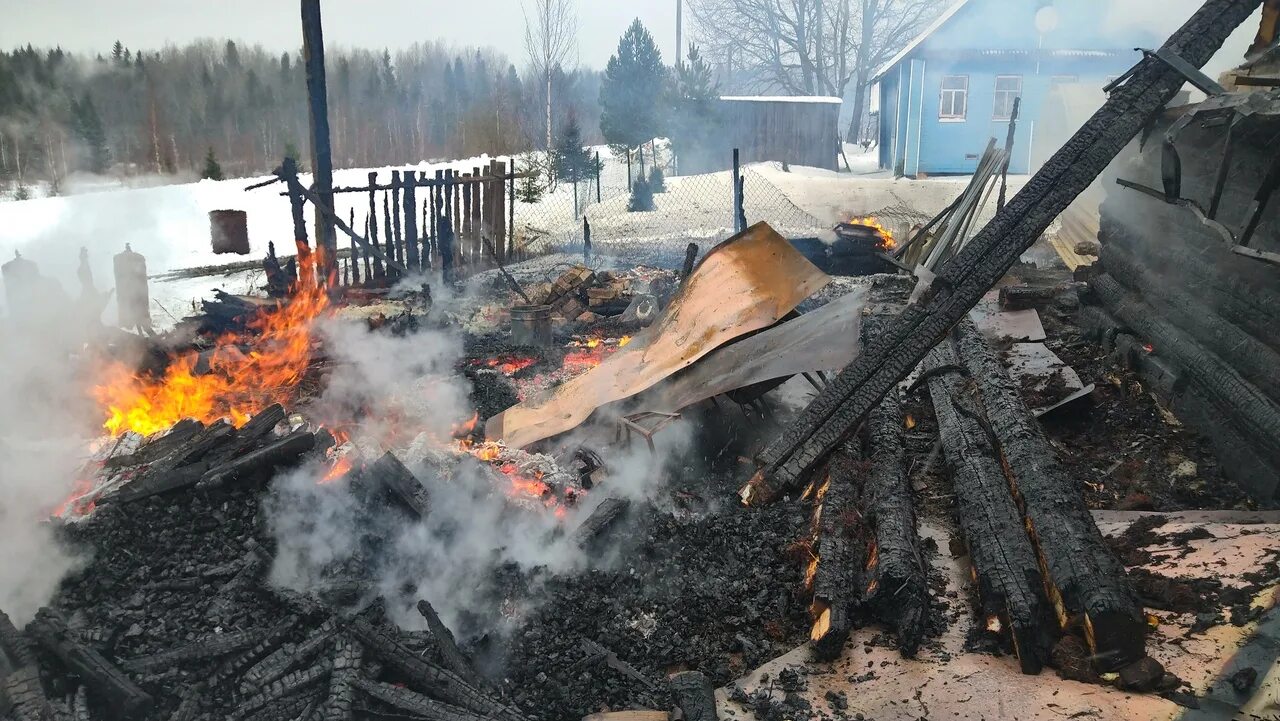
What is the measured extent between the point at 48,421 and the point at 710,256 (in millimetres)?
6566

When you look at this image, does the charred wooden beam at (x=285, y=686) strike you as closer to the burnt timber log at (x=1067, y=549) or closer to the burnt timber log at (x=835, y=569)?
the burnt timber log at (x=835, y=569)

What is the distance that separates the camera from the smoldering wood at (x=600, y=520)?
16.7 ft

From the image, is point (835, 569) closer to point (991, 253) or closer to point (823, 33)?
point (991, 253)

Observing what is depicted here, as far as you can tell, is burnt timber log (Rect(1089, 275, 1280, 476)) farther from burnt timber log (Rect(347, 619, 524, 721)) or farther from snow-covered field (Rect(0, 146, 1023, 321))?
snow-covered field (Rect(0, 146, 1023, 321))

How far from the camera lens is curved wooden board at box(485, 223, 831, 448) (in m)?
6.62

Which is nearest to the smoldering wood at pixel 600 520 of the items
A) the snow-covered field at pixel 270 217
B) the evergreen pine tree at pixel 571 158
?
the snow-covered field at pixel 270 217

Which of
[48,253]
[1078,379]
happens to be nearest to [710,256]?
[1078,379]

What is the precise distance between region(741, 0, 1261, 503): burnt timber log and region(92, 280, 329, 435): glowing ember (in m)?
5.09

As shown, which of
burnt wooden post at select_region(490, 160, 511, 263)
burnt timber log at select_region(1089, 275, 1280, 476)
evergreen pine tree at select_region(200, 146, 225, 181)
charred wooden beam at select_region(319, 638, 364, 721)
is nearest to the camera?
charred wooden beam at select_region(319, 638, 364, 721)

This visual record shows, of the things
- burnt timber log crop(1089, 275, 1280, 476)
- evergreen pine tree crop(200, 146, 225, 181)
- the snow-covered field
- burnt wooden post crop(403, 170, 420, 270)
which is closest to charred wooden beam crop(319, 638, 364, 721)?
burnt timber log crop(1089, 275, 1280, 476)

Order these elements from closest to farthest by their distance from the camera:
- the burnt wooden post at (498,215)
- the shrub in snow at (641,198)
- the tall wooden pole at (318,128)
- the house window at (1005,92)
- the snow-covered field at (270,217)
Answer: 1. the tall wooden pole at (318,128)
2. the snow-covered field at (270,217)
3. the burnt wooden post at (498,215)
4. the shrub in snow at (641,198)
5. the house window at (1005,92)

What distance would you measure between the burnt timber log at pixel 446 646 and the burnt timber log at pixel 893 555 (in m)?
2.15

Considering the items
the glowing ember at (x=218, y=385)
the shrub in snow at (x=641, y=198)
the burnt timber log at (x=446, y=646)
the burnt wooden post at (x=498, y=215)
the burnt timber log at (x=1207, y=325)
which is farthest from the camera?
the shrub in snow at (x=641, y=198)

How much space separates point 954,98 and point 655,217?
14.1 m
